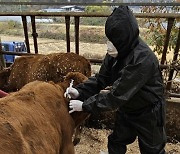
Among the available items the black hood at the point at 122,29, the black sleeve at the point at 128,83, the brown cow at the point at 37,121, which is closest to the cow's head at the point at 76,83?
the brown cow at the point at 37,121

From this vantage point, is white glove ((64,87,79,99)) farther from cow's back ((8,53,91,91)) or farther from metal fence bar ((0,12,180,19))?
metal fence bar ((0,12,180,19))

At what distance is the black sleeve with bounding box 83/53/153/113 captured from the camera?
218 centimetres

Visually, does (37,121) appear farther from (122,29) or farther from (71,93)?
(122,29)

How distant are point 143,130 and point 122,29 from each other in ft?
3.00

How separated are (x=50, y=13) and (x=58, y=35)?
6888 millimetres

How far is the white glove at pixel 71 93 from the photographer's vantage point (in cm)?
241

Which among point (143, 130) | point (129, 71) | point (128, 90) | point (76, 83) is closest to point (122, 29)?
point (129, 71)

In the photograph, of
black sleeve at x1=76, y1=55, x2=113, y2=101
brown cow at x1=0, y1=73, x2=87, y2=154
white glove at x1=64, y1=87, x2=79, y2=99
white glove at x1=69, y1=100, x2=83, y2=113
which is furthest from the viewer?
black sleeve at x1=76, y1=55, x2=113, y2=101

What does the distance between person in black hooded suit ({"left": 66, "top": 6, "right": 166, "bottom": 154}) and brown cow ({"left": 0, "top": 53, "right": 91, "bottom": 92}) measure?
1076 mm

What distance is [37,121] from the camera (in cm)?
198

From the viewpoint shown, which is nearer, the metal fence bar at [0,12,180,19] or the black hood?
the black hood

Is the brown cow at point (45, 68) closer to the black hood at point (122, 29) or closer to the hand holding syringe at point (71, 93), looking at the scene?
the hand holding syringe at point (71, 93)

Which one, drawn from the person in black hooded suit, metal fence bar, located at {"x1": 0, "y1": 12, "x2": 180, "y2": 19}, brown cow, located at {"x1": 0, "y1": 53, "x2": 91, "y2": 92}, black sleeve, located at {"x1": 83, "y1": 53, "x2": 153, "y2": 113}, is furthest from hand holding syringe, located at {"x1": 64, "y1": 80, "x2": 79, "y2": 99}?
metal fence bar, located at {"x1": 0, "y1": 12, "x2": 180, "y2": 19}

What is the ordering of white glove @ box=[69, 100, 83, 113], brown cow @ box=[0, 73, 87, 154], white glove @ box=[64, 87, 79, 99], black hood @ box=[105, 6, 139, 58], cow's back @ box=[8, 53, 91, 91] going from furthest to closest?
cow's back @ box=[8, 53, 91, 91] < white glove @ box=[64, 87, 79, 99] < white glove @ box=[69, 100, 83, 113] < black hood @ box=[105, 6, 139, 58] < brown cow @ box=[0, 73, 87, 154]
